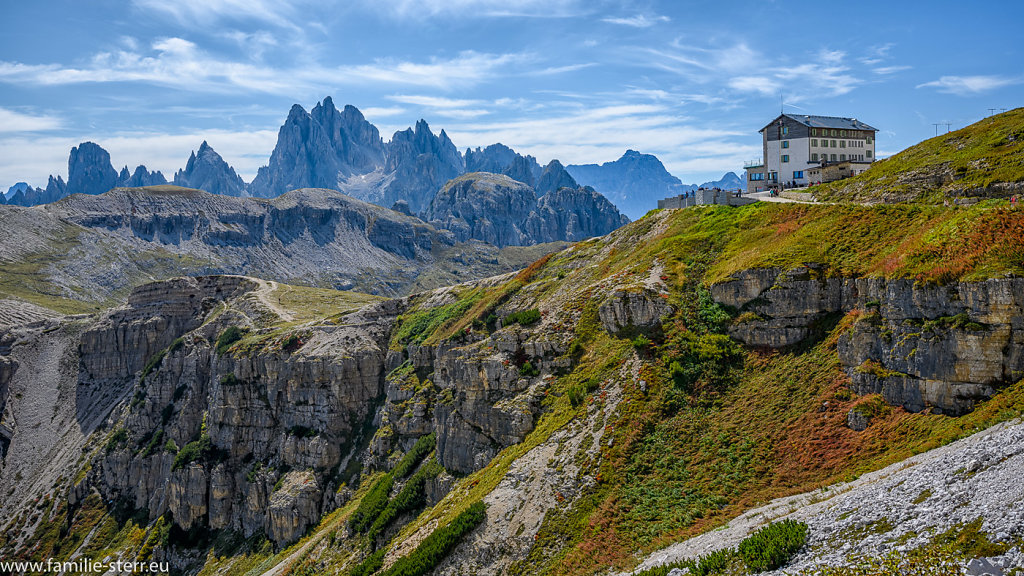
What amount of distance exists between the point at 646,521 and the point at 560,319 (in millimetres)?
28415

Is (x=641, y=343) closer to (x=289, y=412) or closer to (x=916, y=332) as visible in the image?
(x=916, y=332)

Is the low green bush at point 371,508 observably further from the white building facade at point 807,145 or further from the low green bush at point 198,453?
the white building facade at point 807,145

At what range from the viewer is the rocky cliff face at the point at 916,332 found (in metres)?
33.2

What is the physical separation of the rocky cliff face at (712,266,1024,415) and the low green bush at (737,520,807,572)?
1392 cm

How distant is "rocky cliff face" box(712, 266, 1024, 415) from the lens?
33.2m

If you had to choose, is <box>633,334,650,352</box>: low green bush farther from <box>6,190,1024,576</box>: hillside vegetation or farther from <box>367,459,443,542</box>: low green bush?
<box>367,459,443,542</box>: low green bush

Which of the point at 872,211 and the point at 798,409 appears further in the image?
the point at 872,211

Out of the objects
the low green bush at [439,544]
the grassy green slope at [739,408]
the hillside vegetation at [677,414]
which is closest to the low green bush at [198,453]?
the hillside vegetation at [677,414]

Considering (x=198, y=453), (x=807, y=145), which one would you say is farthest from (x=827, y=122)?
(x=198, y=453)

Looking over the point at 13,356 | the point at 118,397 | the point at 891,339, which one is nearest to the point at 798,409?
the point at 891,339

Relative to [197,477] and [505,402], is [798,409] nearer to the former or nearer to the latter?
[505,402]

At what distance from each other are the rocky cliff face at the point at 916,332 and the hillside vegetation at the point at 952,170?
59.3 ft

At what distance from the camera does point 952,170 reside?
185 feet

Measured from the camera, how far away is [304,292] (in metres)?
167
